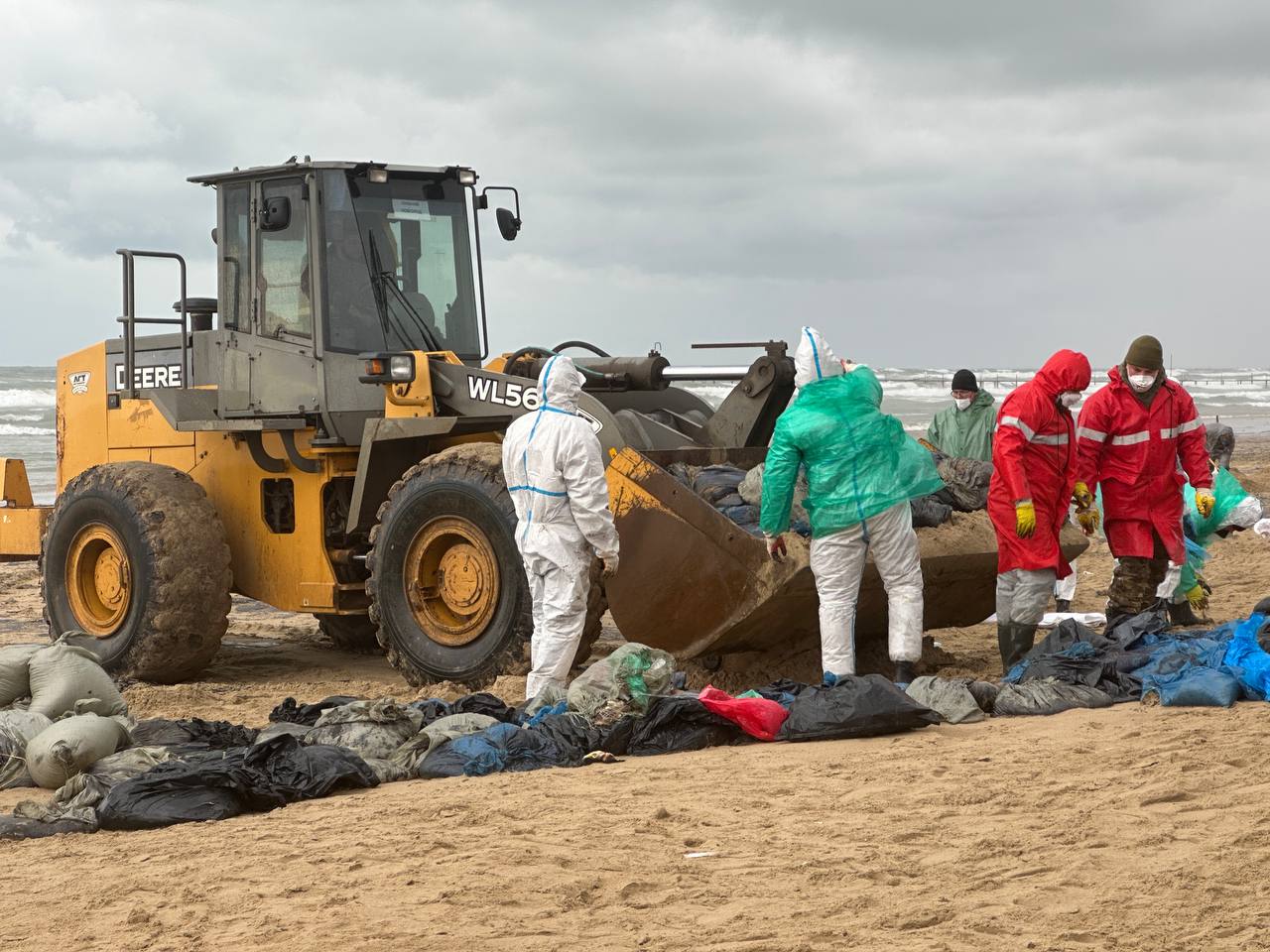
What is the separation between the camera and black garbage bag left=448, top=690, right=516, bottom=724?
25.2 ft

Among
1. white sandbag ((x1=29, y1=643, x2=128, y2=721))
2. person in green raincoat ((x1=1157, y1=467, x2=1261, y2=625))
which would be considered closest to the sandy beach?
white sandbag ((x1=29, y1=643, x2=128, y2=721))

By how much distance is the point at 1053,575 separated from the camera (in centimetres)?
843

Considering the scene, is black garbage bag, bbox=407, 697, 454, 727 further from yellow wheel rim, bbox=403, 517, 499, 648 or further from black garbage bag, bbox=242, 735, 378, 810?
yellow wheel rim, bbox=403, 517, 499, 648

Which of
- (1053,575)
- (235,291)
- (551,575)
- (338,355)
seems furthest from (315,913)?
(235,291)

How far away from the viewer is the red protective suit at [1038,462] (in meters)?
8.38

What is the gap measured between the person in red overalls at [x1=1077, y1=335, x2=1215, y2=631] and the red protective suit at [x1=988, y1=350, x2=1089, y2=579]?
363 millimetres

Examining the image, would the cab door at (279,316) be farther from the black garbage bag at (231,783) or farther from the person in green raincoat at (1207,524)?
the person in green raincoat at (1207,524)

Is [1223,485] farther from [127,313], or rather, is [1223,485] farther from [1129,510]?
[127,313]

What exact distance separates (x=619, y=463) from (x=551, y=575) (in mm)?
813

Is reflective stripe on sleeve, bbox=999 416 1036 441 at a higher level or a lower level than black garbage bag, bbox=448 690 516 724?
higher

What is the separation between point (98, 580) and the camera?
35.2 ft

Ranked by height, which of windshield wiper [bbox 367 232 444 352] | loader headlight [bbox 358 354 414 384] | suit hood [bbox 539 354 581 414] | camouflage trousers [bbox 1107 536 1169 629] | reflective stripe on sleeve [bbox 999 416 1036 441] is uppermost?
windshield wiper [bbox 367 232 444 352]

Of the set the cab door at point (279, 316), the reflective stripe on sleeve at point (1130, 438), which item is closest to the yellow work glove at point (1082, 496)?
the reflective stripe on sleeve at point (1130, 438)

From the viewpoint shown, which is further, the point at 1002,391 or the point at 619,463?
the point at 1002,391
